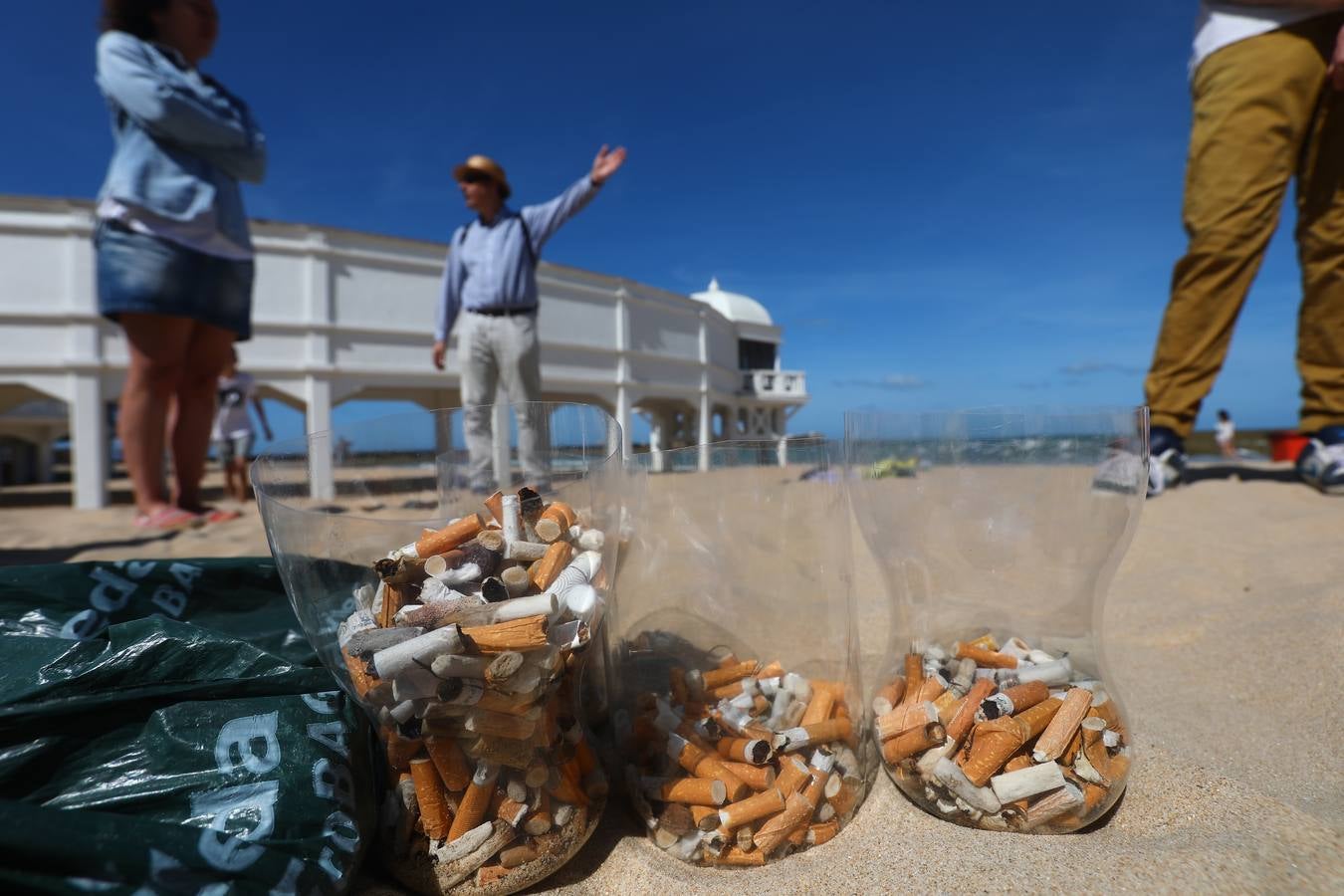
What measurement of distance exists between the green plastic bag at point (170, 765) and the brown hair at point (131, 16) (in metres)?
3.08

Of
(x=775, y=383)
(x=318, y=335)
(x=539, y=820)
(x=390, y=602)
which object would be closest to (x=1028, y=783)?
(x=539, y=820)

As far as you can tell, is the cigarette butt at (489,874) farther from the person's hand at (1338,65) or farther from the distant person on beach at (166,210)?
the person's hand at (1338,65)

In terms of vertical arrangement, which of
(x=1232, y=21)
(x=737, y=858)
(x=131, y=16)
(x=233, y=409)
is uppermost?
(x=131, y=16)

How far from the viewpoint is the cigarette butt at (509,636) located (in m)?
0.74

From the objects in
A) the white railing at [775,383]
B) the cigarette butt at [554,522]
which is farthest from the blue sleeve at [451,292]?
the white railing at [775,383]

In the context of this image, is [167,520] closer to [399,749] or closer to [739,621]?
[399,749]

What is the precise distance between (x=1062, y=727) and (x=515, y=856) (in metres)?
0.76

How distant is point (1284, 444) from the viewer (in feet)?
15.0

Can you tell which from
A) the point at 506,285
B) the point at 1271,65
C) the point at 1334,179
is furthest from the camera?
the point at 506,285

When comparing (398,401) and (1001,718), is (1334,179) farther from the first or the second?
(398,401)

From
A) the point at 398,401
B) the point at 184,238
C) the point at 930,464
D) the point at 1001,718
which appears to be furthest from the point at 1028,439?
the point at 398,401

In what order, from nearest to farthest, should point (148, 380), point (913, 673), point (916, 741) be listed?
point (916, 741)
point (913, 673)
point (148, 380)

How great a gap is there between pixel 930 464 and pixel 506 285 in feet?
9.16

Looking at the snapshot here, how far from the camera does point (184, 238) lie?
9.51 feet
